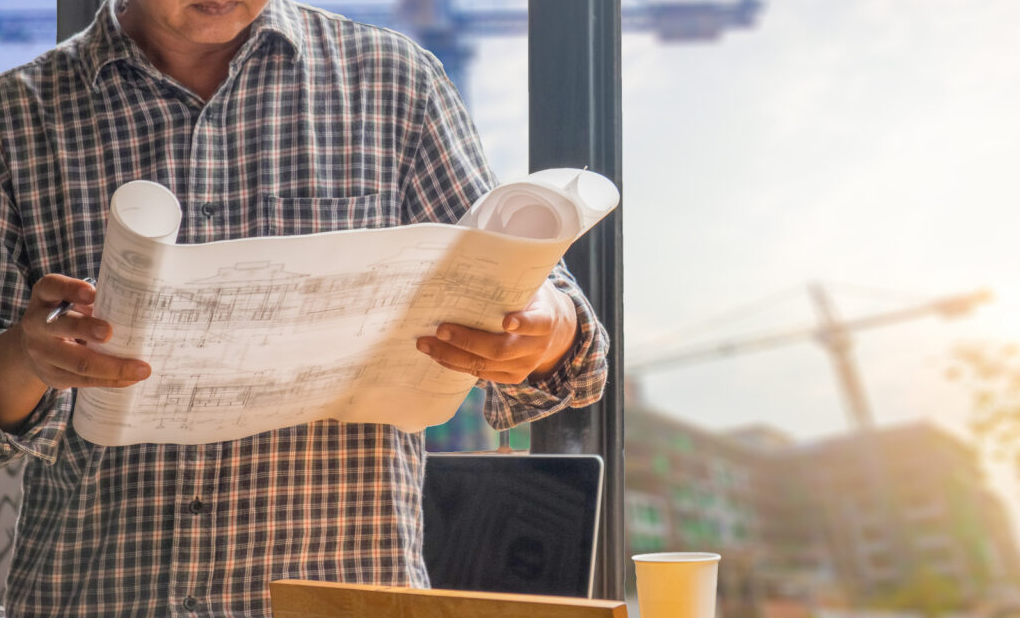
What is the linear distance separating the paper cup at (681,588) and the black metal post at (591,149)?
0.53 m

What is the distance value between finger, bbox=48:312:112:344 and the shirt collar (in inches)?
18.6

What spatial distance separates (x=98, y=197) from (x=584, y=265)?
0.92 meters

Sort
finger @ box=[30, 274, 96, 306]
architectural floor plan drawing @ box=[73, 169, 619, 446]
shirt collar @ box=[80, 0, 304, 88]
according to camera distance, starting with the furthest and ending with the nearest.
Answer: shirt collar @ box=[80, 0, 304, 88] → finger @ box=[30, 274, 96, 306] → architectural floor plan drawing @ box=[73, 169, 619, 446]

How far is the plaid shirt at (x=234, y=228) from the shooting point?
0.96 metres

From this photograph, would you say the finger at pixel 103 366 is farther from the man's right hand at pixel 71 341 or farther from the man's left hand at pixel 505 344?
the man's left hand at pixel 505 344

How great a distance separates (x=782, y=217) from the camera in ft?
5.56

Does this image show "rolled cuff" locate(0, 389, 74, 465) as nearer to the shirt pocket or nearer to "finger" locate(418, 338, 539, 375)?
the shirt pocket

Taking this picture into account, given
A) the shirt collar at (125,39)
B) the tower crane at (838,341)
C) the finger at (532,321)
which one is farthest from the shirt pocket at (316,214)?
the tower crane at (838,341)

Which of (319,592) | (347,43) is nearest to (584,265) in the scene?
(347,43)

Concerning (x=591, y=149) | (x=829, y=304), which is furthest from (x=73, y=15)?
(x=829, y=304)

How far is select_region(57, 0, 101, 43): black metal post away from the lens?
77.6 inches

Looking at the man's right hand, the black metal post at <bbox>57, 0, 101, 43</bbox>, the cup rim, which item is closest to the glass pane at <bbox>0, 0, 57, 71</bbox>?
the black metal post at <bbox>57, 0, 101, 43</bbox>

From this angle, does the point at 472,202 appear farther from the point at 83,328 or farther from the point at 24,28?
the point at 24,28

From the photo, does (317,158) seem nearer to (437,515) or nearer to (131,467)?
(131,467)
